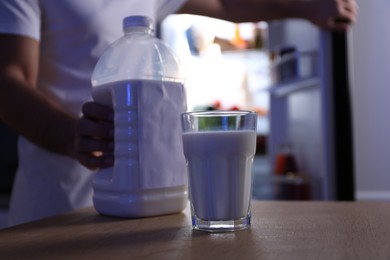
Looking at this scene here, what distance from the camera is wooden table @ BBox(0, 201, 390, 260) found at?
48 cm

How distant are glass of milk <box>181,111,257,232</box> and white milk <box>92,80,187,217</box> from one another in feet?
0.33

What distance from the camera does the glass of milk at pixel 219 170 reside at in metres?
0.61

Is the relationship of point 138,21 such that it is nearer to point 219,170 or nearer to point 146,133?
point 146,133

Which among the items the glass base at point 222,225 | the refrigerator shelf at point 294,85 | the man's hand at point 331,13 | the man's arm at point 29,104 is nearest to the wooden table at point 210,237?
the glass base at point 222,225

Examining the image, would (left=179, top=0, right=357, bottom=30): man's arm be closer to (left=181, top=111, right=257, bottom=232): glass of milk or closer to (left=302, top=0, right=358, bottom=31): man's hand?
(left=302, top=0, right=358, bottom=31): man's hand

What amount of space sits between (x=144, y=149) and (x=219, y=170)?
0.14 m

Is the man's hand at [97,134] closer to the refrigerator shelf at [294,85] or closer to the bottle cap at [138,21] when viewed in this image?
the bottle cap at [138,21]

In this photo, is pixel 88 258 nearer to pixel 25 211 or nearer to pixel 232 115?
pixel 232 115

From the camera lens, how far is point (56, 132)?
3.04ft

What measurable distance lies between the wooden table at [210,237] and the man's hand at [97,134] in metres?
0.08

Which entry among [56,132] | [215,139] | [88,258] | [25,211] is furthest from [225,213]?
[25,211]

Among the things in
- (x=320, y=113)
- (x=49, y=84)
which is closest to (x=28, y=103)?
(x=49, y=84)

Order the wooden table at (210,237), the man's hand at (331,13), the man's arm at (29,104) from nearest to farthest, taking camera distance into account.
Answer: the wooden table at (210,237)
the man's arm at (29,104)
the man's hand at (331,13)

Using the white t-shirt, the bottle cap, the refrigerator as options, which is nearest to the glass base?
the bottle cap
